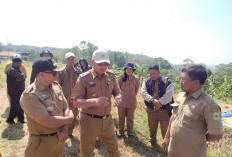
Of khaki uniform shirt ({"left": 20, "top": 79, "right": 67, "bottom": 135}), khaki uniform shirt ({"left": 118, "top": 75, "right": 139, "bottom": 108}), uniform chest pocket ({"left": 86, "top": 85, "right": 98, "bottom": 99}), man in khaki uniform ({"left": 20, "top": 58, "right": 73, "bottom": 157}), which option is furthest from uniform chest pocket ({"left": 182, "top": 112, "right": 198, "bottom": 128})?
khaki uniform shirt ({"left": 118, "top": 75, "right": 139, "bottom": 108})

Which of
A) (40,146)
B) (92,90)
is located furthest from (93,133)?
(40,146)

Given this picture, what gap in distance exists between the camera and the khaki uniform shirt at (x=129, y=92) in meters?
4.31

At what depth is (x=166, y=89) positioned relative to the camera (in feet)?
11.8

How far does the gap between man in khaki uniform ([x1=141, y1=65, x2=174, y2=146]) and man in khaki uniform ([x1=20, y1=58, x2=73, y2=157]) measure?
215 centimetres

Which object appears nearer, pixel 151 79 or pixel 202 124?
pixel 202 124

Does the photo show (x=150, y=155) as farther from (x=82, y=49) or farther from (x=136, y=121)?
(x=82, y=49)

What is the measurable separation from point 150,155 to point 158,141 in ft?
2.18

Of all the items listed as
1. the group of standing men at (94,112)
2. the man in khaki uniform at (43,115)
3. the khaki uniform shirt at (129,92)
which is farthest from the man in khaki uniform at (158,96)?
the man in khaki uniform at (43,115)

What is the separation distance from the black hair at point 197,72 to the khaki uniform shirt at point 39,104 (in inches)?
69.1

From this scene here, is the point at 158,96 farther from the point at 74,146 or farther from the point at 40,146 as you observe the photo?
the point at 40,146

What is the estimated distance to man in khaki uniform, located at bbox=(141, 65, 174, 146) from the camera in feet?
11.6

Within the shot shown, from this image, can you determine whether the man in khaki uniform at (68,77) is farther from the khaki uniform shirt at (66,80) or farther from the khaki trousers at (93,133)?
the khaki trousers at (93,133)

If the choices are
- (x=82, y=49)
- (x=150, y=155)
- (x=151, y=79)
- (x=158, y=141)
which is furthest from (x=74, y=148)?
(x=82, y=49)

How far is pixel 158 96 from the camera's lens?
3652mm
